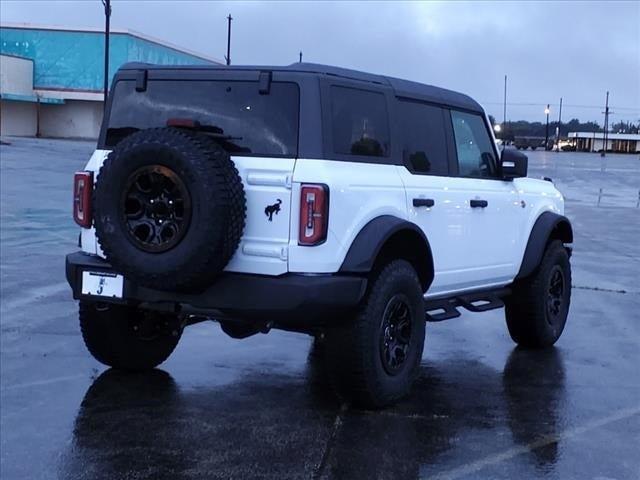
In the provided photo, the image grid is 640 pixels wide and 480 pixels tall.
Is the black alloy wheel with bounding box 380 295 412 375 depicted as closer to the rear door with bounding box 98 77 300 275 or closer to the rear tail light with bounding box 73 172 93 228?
the rear door with bounding box 98 77 300 275

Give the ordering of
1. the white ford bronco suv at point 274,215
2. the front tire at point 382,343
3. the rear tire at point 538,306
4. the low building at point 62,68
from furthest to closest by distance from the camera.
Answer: the low building at point 62,68 → the rear tire at point 538,306 → the front tire at point 382,343 → the white ford bronco suv at point 274,215

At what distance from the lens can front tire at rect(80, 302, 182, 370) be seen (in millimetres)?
6051

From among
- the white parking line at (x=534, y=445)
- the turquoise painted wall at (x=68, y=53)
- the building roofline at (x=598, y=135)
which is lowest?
the white parking line at (x=534, y=445)

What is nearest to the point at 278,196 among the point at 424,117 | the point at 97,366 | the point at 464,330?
the point at 424,117

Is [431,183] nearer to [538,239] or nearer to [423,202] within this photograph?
[423,202]

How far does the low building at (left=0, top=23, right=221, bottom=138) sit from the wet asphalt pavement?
219 ft

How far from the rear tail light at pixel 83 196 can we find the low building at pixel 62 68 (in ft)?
224

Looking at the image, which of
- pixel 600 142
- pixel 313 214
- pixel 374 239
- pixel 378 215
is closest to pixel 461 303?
pixel 378 215

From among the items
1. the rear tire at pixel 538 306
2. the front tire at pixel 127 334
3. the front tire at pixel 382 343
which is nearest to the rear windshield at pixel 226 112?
the front tire at pixel 382 343

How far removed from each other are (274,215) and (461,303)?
220 centimetres

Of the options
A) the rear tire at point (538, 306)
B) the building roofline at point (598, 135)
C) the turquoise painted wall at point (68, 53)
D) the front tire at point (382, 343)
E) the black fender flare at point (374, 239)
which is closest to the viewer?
the black fender flare at point (374, 239)

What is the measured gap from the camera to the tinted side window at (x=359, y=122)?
17.5 feet

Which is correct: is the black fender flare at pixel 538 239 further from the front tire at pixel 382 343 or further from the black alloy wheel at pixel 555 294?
the front tire at pixel 382 343

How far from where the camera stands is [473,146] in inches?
273
